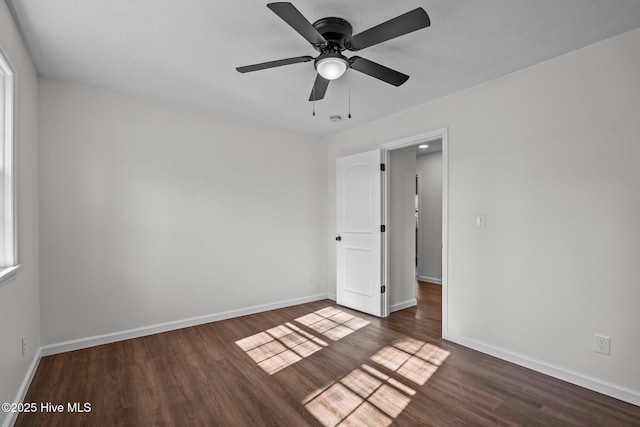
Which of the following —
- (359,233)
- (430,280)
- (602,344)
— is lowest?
(430,280)

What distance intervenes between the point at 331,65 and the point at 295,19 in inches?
18.3

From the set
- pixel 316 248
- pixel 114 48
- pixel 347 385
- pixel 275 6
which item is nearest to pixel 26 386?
pixel 347 385

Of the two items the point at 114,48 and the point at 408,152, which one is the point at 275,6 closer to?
the point at 114,48

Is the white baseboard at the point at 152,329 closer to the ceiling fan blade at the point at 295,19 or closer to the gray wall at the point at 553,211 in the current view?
the gray wall at the point at 553,211

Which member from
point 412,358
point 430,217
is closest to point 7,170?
point 412,358

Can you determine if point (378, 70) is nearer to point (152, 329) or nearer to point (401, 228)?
point (401, 228)

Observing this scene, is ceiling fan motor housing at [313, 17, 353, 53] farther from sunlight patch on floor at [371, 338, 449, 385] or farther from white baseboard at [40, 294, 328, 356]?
white baseboard at [40, 294, 328, 356]

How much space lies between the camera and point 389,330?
3.49 m

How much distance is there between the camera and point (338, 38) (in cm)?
204

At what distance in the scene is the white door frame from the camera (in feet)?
10.7

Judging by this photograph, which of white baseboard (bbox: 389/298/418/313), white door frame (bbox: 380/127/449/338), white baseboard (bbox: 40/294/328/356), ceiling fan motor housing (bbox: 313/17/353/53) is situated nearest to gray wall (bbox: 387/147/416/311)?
white baseboard (bbox: 389/298/418/313)

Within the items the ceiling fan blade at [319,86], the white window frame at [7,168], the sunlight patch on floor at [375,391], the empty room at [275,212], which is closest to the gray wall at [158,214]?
the empty room at [275,212]

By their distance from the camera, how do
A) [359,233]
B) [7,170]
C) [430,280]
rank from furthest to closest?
[430,280] < [359,233] < [7,170]

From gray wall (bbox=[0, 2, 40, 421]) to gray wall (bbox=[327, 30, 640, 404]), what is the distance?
3464 millimetres
